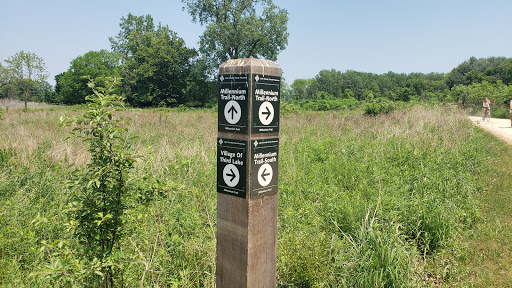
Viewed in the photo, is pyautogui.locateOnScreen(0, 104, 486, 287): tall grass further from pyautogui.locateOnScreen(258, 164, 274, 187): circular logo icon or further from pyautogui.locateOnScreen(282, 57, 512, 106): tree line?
pyautogui.locateOnScreen(282, 57, 512, 106): tree line

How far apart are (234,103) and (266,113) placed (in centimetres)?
21

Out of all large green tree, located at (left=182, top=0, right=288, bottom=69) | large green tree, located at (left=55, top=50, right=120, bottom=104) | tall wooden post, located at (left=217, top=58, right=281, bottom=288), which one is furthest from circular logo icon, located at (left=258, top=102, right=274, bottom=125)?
large green tree, located at (left=55, top=50, right=120, bottom=104)

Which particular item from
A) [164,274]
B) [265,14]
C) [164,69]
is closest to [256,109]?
[164,274]

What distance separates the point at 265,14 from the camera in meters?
36.8

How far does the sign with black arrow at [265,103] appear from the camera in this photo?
2.07 metres

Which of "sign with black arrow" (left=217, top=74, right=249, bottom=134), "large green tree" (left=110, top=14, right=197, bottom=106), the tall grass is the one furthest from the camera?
"large green tree" (left=110, top=14, right=197, bottom=106)

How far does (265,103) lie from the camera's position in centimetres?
214

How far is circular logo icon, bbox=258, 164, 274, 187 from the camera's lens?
2153 millimetres

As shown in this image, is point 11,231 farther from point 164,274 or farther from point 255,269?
point 255,269

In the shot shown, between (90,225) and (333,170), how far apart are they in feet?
16.6

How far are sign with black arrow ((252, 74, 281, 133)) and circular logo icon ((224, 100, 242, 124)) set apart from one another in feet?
0.33

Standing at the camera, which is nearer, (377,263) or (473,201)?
(377,263)

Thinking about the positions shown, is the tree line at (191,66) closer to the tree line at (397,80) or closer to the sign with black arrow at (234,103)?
the tree line at (397,80)

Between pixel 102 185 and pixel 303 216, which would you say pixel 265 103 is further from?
pixel 303 216
